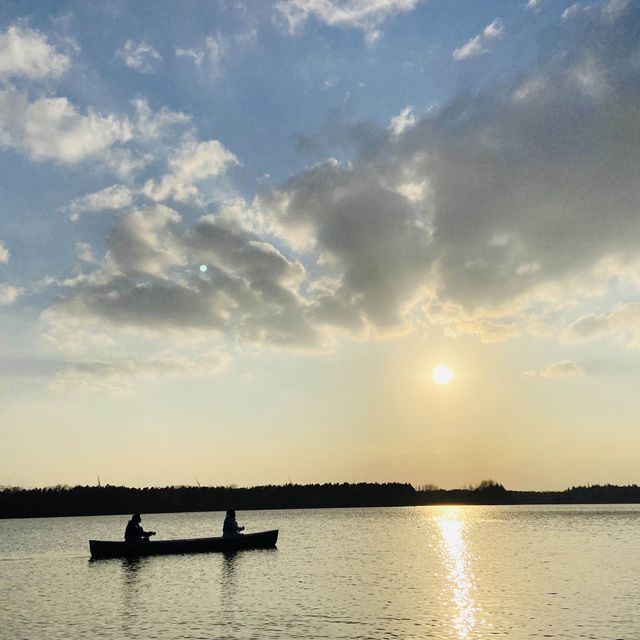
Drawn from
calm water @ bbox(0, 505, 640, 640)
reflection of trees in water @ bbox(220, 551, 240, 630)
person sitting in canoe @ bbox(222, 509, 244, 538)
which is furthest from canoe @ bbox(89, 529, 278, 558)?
reflection of trees in water @ bbox(220, 551, 240, 630)

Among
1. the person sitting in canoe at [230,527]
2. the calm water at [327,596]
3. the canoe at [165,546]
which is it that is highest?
the person sitting in canoe at [230,527]

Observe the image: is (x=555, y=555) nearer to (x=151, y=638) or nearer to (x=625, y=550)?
(x=625, y=550)

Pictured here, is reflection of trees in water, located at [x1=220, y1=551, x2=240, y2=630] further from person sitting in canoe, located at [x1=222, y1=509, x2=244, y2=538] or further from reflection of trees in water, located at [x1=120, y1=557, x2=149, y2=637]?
reflection of trees in water, located at [x1=120, y1=557, x2=149, y2=637]

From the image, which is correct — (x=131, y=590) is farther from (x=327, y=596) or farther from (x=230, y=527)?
(x=230, y=527)

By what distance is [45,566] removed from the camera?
189 feet

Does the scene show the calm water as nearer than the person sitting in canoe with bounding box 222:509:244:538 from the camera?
Yes

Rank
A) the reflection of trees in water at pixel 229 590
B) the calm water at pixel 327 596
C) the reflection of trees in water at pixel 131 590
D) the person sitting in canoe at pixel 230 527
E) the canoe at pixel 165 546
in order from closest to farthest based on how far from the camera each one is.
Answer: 1. the calm water at pixel 327 596
2. the reflection of trees in water at pixel 131 590
3. the reflection of trees in water at pixel 229 590
4. the canoe at pixel 165 546
5. the person sitting in canoe at pixel 230 527

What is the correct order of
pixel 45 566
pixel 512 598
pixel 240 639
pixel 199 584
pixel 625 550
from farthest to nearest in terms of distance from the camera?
1. pixel 625 550
2. pixel 45 566
3. pixel 199 584
4. pixel 512 598
5. pixel 240 639

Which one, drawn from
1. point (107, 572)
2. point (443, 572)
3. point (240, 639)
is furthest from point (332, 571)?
point (240, 639)

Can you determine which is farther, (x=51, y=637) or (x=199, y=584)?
(x=199, y=584)

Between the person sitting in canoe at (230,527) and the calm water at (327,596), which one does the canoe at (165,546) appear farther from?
the calm water at (327,596)

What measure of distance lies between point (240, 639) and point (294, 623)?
3863 mm

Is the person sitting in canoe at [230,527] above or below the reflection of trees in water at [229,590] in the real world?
above

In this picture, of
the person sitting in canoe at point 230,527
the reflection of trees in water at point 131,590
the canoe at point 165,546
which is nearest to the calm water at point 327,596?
the reflection of trees in water at point 131,590
